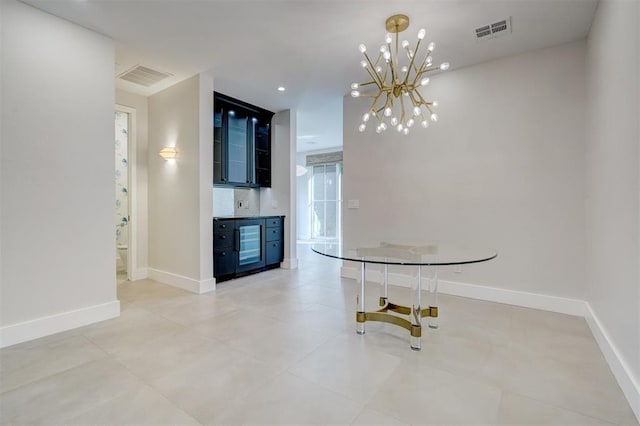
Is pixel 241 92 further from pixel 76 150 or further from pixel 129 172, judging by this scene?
pixel 76 150

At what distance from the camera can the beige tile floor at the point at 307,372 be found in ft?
5.17

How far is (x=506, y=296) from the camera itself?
11.1 ft

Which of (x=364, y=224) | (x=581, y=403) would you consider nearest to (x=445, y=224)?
(x=364, y=224)

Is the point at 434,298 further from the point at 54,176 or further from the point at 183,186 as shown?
the point at 54,176

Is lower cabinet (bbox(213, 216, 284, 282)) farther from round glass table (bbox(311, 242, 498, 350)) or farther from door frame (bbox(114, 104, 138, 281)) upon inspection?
round glass table (bbox(311, 242, 498, 350))

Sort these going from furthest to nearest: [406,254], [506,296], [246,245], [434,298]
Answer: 1. [246,245]
2. [506,296]
3. [434,298]
4. [406,254]

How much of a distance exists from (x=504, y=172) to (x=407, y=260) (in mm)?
2045

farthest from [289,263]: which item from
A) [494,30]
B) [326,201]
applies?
[326,201]

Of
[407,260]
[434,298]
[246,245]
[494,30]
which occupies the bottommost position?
[434,298]

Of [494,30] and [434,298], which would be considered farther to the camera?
[494,30]

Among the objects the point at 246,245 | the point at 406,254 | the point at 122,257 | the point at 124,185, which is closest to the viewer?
the point at 406,254

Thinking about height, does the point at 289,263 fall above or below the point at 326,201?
below

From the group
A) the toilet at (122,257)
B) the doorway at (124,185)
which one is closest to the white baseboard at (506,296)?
the doorway at (124,185)

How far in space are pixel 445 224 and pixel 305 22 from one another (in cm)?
268
